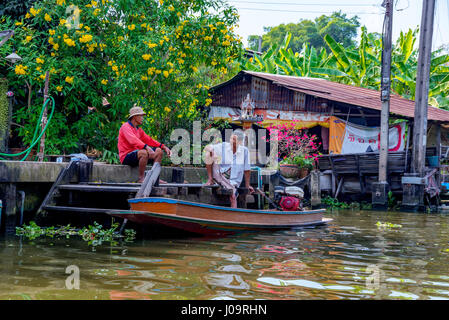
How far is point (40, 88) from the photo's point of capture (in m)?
11.6

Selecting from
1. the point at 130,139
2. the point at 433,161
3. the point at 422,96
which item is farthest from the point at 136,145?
the point at 433,161

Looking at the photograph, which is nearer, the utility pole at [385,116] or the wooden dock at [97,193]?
the wooden dock at [97,193]

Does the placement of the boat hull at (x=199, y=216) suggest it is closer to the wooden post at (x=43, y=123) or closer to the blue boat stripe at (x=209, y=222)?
the blue boat stripe at (x=209, y=222)

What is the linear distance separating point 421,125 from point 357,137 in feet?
12.3

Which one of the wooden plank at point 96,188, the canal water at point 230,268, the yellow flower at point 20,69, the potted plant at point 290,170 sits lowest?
the canal water at point 230,268

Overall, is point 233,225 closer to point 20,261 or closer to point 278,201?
point 278,201

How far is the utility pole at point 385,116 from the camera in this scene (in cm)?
1543

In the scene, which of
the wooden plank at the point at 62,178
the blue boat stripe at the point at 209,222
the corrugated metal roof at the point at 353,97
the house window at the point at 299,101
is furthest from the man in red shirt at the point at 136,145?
the house window at the point at 299,101

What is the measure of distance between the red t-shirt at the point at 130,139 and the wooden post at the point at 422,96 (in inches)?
366

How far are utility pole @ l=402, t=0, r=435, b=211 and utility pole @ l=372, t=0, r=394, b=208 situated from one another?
645 millimetres

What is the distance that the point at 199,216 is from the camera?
787 centimetres

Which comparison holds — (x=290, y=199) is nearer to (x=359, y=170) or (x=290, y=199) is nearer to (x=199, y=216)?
(x=199, y=216)
